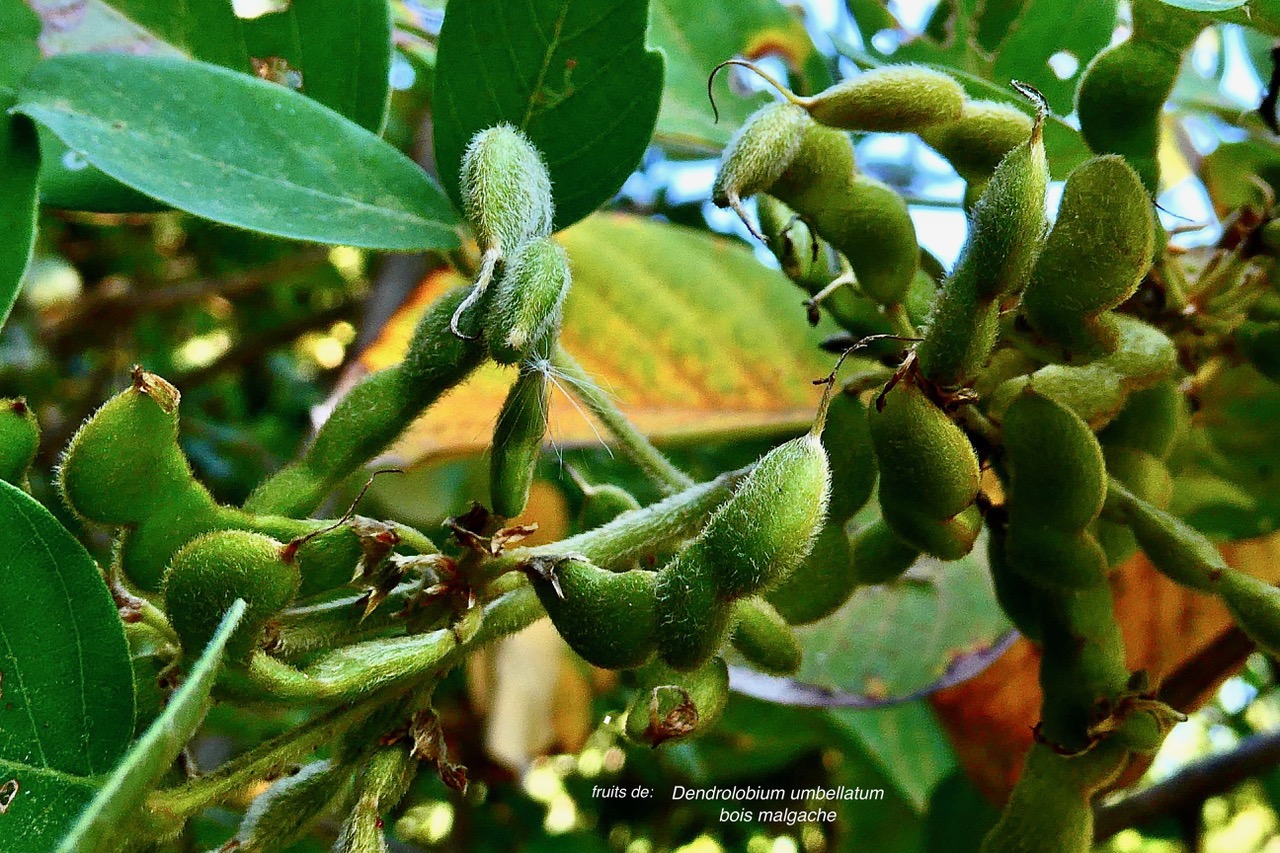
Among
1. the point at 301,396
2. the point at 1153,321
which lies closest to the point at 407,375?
the point at 1153,321

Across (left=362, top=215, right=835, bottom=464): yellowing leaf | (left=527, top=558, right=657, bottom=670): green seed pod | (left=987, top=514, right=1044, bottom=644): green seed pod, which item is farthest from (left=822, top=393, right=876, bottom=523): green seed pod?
(left=362, top=215, right=835, bottom=464): yellowing leaf

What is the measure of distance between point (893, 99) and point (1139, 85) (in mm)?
250

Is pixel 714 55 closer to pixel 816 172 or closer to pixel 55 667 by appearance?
pixel 816 172

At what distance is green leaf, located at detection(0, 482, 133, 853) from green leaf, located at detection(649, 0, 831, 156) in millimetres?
1019

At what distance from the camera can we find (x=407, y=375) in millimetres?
948

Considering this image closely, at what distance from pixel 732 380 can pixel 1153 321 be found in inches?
33.8

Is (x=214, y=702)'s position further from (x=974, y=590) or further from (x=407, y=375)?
(x=974, y=590)

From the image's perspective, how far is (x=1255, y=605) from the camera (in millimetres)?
967

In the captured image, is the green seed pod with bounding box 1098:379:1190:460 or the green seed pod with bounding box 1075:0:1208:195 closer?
the green seed pod with bounding box 1075:0:1208:195

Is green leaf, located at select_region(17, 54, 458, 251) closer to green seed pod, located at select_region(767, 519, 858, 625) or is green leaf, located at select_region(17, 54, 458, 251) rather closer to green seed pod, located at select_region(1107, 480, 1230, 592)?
green seed pod, located at select_region(767, 519, 858, 625)

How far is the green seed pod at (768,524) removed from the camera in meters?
0.76

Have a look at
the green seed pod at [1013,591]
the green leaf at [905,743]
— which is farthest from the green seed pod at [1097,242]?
the green leaf at [905,743]

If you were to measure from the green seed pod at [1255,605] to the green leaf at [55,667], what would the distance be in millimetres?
811

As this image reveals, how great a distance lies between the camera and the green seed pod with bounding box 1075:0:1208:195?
3.37 ft
